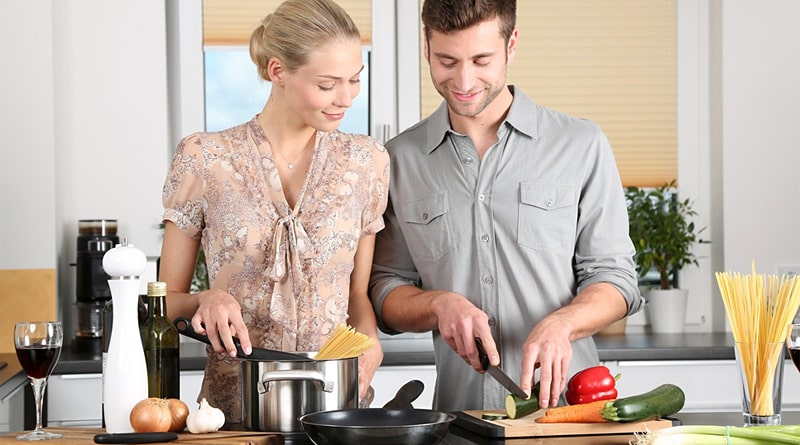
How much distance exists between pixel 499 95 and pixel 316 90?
0.45 meters

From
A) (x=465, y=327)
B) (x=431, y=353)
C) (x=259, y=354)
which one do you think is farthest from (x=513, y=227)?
(x=431, y=353)

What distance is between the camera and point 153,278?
3.54 metres

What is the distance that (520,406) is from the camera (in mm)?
1703

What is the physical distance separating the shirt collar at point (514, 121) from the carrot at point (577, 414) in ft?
2.19

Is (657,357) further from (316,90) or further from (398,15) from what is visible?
(316,90)

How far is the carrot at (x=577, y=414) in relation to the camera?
1680mm

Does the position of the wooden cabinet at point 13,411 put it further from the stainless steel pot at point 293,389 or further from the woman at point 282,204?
the stainless steel pot at point 293,389

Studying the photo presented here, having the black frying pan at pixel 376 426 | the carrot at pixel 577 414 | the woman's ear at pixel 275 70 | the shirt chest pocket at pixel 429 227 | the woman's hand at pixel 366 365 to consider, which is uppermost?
the woman's ear at pixel 275 70

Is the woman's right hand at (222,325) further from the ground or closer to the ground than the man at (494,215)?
closer to the ground

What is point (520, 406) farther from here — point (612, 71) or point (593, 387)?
point (612, 71)

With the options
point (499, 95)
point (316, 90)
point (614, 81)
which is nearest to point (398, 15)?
point (614, 81)

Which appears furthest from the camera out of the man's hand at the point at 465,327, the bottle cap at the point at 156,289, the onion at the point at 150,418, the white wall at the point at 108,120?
the white wall at the point at 108,120

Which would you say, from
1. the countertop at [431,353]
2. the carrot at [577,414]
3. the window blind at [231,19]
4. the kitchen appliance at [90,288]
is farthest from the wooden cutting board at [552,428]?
the window blind at [231,19]

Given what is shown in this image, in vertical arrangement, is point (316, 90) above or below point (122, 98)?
below
